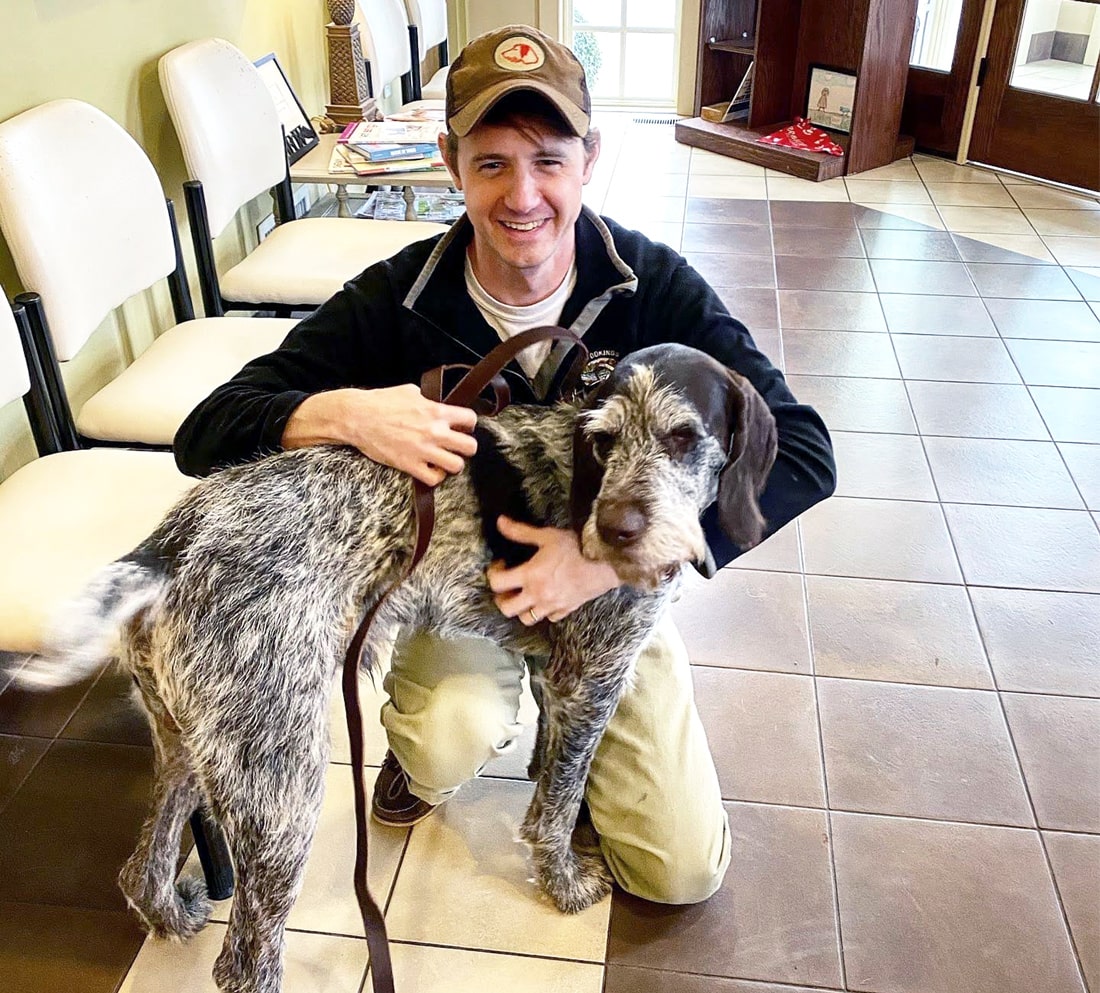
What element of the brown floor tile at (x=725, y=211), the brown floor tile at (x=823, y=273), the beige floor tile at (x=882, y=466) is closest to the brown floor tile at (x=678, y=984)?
the beige floor tile at (x=882, y=466)

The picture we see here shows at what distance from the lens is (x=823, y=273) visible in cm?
444

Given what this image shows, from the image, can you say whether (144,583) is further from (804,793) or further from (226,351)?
(804,793)

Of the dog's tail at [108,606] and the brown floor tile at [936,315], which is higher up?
the dog's tail at [108,606]

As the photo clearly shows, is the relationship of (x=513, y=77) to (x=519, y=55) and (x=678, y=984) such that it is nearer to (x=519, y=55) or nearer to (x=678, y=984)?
(x=519, y=55)

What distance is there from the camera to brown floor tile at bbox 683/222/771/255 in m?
4.65

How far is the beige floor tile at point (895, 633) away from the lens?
7.69 ft

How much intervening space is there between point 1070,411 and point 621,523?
2.76 meters

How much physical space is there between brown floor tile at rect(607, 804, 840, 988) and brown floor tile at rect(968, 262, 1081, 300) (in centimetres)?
307

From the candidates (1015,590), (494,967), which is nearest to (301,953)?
(494,967)

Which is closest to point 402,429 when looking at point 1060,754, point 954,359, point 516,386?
point 516,386

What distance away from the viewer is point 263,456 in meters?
1.49

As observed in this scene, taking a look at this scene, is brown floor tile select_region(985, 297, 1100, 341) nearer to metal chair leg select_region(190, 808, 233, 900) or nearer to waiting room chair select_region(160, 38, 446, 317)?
waiting room chair select_region(160, 38, 446, 317)

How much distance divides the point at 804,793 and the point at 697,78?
549 centimetres

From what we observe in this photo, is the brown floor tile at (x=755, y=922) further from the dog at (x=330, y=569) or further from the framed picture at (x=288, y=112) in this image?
the framed picture at (x=288, y=112)
